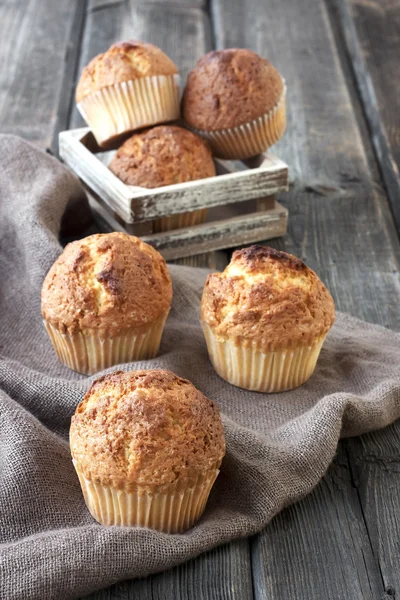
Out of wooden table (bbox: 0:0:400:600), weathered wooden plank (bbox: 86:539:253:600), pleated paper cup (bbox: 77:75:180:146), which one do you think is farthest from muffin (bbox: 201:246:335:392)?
pleated paper cup (bbox: 77:75:180:146)

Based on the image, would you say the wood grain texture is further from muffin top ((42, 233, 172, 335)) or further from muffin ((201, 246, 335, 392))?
muffin top ((42, 233, 172, 335))

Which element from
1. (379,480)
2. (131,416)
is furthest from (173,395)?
(379,480)

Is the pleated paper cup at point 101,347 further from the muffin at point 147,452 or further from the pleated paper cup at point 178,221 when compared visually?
the pleated paper cup at point 178,221

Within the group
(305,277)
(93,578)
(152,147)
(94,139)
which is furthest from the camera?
(94,139)

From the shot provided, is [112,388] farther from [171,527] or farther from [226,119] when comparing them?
[226,119]

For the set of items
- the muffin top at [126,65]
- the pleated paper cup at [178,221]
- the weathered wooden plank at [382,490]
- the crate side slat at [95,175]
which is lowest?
the pleated paper cup at [178,221]

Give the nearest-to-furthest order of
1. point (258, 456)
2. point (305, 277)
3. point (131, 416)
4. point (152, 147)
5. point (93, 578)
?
point (93, 578) < point (131, 416) < point (258, 456) < point (305, 277) < point (152, 147)

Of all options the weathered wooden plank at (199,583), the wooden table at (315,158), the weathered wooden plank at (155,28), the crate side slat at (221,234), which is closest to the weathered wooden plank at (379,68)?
the wooden table at (315,158)
